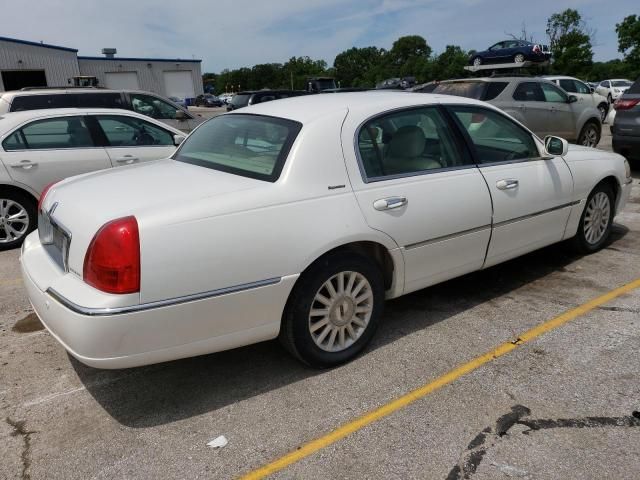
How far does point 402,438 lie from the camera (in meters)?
2.65

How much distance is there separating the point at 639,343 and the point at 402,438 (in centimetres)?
187

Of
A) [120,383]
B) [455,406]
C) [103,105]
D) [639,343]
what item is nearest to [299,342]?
[455,406]

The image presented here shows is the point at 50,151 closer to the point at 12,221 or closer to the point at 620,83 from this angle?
the point at 12,221

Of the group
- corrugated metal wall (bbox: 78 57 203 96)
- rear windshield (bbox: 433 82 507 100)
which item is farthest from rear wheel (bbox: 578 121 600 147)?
corrugated metal wall (bbox: 78 57 203 96)

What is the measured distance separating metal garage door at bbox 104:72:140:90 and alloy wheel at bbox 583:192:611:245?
3846cm

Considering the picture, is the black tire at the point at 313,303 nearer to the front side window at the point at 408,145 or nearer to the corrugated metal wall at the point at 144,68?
the front side window at the point at 408,145

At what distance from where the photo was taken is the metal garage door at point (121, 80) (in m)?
38.5

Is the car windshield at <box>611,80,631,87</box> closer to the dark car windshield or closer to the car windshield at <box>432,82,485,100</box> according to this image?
the dark car windshield

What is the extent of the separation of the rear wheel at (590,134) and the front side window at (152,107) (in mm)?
8361

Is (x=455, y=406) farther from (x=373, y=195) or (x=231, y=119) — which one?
(x=231, y=119)

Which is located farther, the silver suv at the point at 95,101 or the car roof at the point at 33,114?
the silver suv at the point at 95,101

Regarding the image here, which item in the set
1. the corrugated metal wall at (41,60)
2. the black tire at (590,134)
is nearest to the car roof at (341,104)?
the black tire at (590,134)

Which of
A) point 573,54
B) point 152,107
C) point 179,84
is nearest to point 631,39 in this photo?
point 573,54

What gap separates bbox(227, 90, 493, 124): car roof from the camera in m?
3.40
